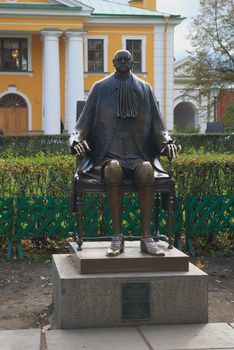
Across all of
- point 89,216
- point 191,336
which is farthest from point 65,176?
point 191,336

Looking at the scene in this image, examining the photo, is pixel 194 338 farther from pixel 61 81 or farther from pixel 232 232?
pixel 61 81

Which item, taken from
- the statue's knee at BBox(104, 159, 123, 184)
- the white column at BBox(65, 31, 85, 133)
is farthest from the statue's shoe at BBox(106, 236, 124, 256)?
the white column at BBox(65, 31, 85, 133)

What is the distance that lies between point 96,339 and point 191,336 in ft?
2.31

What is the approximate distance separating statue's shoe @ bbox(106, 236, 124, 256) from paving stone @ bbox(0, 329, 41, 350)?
0.83 m

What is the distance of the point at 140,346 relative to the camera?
4.44 m

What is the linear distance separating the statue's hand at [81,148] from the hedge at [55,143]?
538 inches

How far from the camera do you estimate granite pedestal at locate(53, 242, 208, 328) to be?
15.8ft

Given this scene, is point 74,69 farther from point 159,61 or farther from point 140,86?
point 140,86

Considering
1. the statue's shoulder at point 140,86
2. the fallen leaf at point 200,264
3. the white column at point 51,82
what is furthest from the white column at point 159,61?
the statue's shoulder at point 140,86

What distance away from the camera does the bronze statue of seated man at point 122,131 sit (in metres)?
5.38

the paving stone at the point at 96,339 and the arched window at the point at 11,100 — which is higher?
the arched window at the point at 11,100

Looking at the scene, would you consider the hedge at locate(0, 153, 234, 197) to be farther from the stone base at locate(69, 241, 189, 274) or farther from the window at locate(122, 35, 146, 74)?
the window at locate(122, 35, 146, 74)

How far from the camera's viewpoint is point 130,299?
4.87m

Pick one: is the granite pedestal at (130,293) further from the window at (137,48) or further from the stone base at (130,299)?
the window at (137,48)
